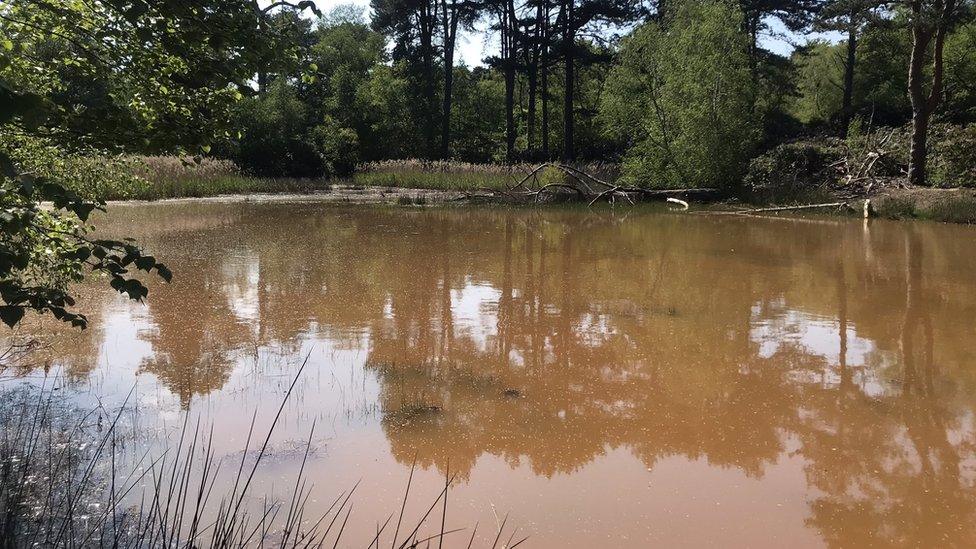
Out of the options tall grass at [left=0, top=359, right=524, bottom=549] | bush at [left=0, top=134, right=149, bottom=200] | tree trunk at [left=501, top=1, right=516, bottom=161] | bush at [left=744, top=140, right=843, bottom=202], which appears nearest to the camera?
tall grass at [left=0, top=359, right=524, bottom=549]

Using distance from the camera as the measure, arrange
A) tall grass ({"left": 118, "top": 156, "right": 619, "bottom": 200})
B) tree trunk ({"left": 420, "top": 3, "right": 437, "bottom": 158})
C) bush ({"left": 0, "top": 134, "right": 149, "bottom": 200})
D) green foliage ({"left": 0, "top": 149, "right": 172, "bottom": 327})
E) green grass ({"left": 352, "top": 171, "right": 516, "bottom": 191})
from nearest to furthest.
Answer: green foliage ({"left": 0, "top": 149, "right": 172, "bottom": 327}) → bush ({"left": 0, "top": 134, "right": 149, "bottom": 200}) → tall grass ({"left": 118, "top": 156, "right": 619, "bottom": 200}) → green grass ({"left": 352, "top": 171, "right": 516, "bottom": 191}) → tree trunk ({"left": 420, "top": 3, "right": 437, "bottom": 158})

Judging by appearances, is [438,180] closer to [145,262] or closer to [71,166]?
[71,166]

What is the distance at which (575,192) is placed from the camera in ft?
85.6

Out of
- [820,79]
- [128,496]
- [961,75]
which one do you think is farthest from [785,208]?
[820,79]

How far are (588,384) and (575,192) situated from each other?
20.7 m

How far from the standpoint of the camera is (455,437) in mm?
4750

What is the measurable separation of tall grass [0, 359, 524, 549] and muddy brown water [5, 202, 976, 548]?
0.20m

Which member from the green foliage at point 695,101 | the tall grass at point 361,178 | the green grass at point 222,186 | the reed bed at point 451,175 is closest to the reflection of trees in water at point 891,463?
the green foliage at point 695,101

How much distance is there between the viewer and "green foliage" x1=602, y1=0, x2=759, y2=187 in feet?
79.9

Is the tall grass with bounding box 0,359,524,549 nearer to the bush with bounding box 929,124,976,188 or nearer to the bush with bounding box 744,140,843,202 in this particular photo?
the bush with bounding box 929,124,976,188

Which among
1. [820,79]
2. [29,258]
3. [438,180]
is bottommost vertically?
[29,258]

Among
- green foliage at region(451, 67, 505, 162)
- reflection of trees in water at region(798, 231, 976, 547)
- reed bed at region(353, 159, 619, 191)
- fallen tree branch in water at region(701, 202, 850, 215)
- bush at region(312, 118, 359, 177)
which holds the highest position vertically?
green foliage at region(451, 67, 505, 162)

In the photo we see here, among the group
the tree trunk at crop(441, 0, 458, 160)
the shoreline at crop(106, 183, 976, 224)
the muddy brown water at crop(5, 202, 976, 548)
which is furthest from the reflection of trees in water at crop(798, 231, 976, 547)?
the tree trunk at crop(441, 0, 458, 160)

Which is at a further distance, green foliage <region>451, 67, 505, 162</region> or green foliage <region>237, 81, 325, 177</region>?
green foliage <region>451, 67, 505, 162</region>
